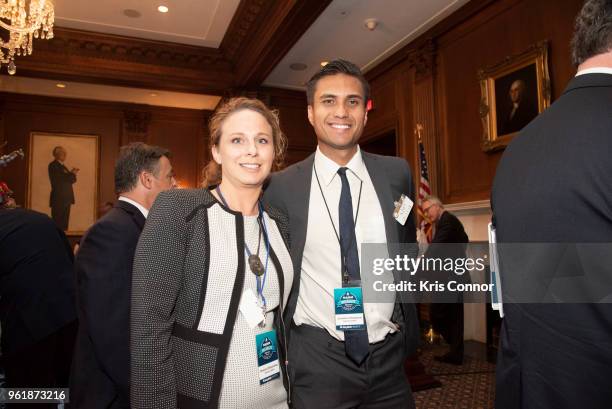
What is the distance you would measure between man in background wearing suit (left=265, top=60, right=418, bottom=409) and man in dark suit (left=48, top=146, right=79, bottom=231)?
7.65 metres

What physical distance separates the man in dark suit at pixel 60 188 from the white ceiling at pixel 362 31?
4330 millimetres

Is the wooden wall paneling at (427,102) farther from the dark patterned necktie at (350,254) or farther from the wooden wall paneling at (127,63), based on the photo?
the dark patterned necktie at (350,254)

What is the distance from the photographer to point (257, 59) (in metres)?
6.31

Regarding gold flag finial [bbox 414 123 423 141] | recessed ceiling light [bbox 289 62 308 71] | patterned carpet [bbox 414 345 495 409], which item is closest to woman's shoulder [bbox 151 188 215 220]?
patterned carpet [bbox 414 345 495 409]

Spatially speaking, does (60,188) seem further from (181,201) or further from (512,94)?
(181,201)

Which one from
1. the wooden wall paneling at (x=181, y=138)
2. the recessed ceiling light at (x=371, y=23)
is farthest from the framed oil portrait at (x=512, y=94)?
the wooden wall paneling at (x=181, y=138)

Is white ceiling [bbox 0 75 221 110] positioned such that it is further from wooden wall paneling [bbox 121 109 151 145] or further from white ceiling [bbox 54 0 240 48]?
white ceiling [bbox 54 0 240 48]

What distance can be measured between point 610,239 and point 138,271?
3.76 feet

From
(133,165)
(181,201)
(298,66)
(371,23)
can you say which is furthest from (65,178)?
(181,201)

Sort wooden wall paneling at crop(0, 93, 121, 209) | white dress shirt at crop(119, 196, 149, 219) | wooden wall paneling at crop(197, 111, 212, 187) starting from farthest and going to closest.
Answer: wooden wall paneling at crop(197, 111, 212, 187) < wooden wall paneling at crop(0, 93, 121, 209) < white dress shirt at crop(119, 196, 149, 219)

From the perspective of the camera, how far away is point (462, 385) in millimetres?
3713

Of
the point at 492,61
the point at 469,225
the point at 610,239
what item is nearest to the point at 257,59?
the point at 492,61

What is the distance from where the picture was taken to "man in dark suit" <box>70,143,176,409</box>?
5.17 ft

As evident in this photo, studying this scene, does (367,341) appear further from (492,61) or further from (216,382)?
(492,61)
